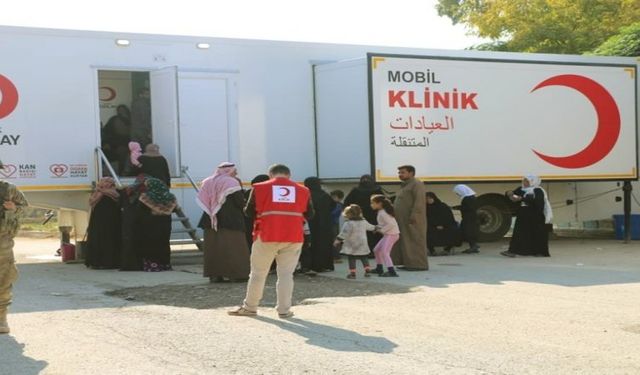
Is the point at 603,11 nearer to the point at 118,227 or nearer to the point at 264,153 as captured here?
the point at 264,153

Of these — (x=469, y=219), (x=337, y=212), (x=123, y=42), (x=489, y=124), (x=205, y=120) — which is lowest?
(x=469, y=219)

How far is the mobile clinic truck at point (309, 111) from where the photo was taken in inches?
579

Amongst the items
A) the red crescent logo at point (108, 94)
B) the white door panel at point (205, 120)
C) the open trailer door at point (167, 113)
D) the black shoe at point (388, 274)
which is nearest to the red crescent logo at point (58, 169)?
the open trailer door at point (167, 113)

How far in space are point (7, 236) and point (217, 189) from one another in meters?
3.95

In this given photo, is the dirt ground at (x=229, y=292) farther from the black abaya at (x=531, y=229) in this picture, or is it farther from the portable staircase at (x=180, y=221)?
the black abaya at (x=531, y=229)

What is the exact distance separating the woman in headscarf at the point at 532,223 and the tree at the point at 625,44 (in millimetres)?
9706

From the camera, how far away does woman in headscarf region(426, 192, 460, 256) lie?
1616cm

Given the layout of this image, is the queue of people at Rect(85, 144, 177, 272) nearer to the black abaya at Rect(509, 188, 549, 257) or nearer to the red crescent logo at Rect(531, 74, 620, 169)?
the black abaya at Rect(509, 188, 549, 257)

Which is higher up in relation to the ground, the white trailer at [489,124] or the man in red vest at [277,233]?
the white trailer at [489,124]

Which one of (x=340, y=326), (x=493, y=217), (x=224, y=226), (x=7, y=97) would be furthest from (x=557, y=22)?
(x=340, y=326)

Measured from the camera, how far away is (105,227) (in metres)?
14.2

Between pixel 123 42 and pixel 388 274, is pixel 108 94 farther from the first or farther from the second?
pixel 388 274

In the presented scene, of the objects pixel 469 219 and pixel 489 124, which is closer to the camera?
pixel 469 219

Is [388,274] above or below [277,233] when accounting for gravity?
below
